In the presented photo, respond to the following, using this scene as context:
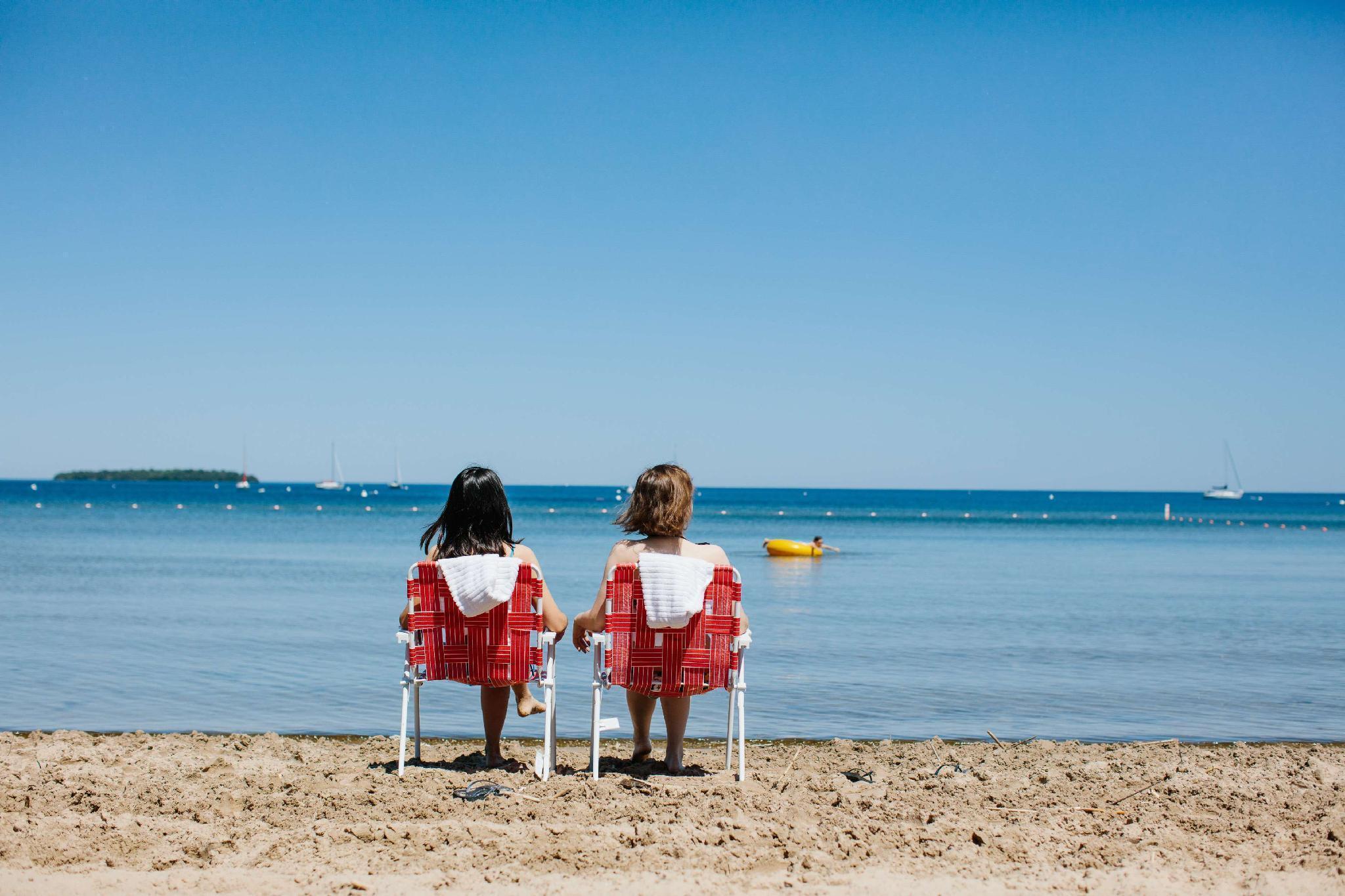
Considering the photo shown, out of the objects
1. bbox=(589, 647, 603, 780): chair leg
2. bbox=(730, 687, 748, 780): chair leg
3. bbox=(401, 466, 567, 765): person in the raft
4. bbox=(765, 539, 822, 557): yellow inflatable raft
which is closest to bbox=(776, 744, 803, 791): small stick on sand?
bbox=(730, 687, 748, 780): chair leg

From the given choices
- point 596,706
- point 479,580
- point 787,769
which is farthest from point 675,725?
point 479,580

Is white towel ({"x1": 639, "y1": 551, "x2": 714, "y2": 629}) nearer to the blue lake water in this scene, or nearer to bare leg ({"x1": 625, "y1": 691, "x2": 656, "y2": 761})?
bare leg ({"x1": 625, "y1": 691, "x2": 656, "y2": 761})

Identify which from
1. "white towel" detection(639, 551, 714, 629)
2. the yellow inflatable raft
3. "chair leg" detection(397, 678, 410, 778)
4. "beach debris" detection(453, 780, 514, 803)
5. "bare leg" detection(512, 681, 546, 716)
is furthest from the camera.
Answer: the yellow inflatable raft

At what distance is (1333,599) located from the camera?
1636cm

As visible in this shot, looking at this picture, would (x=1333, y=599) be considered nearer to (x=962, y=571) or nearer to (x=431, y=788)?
(x=962, y=571)

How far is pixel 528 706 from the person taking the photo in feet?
17.3

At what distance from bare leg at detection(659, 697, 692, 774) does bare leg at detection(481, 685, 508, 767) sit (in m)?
0.79

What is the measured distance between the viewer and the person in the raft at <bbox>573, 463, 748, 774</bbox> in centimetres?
478

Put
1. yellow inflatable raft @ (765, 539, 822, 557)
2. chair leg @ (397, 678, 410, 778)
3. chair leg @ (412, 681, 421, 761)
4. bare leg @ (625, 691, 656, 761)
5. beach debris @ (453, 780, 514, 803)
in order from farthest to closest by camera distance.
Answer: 1. yellow inflatable raft @ (765, 539, 822, 557)
2. bare leg @ (625, 691, 656, 761)
3. chair leg @ (412, 681, 421, 761)
4. chair leg @ (397, 678, 410, 778)
5. beach debris @ (453, 780, 514, 803)

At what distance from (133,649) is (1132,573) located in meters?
18.8

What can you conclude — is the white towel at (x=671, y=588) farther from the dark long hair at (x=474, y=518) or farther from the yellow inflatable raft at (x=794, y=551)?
the yellow inflatable raft at (x=794, y=551)

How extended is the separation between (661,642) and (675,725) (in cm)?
46

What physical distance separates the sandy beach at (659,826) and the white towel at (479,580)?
778mm

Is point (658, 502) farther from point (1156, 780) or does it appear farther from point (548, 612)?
point (1156, 780)
